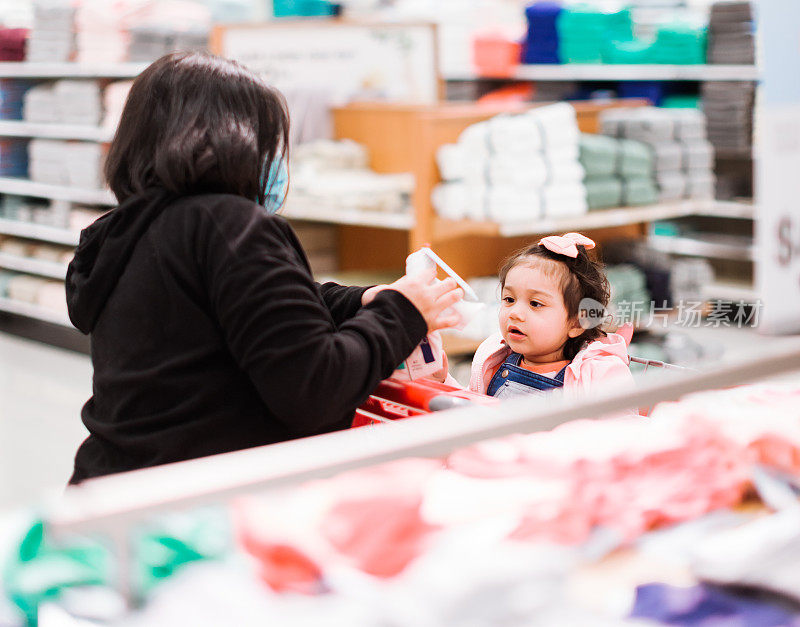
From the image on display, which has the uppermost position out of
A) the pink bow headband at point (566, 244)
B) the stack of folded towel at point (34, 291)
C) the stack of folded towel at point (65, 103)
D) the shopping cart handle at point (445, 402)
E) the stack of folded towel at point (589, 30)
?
the stack of folded towel at point (589, 30)

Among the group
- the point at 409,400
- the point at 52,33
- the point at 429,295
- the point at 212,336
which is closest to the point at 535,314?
the point at 409,400

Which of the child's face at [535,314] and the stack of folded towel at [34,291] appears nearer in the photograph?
the child's face at [535,314]

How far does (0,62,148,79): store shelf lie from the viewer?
19.2ft

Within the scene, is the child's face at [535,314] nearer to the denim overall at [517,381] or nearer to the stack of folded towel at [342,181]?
the denim overall at [517,381]

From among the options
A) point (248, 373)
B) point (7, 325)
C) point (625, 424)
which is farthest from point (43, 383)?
point (625, 424)

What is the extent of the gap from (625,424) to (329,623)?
0.53 meters

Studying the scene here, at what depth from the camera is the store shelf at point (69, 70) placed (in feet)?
19.2

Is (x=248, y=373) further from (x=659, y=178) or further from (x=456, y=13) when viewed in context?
(x=456, y=13)

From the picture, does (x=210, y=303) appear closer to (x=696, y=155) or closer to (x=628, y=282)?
(x=628, y=282)

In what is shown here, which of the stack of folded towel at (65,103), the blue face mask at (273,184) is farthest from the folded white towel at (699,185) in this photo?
the blue face mask at (273,184)

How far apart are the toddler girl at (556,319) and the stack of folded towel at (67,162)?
4434 mm

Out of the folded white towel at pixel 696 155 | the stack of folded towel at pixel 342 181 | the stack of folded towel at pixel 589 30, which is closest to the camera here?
the stack of folded towel at pixel 342 181

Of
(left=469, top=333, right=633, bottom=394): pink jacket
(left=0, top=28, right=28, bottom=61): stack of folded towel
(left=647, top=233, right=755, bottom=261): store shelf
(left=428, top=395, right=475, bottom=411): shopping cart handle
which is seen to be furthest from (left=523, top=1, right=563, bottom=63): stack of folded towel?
(left=428, top=395, right=475, bottom=411): shopping cart handle

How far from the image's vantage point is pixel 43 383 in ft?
18.1
